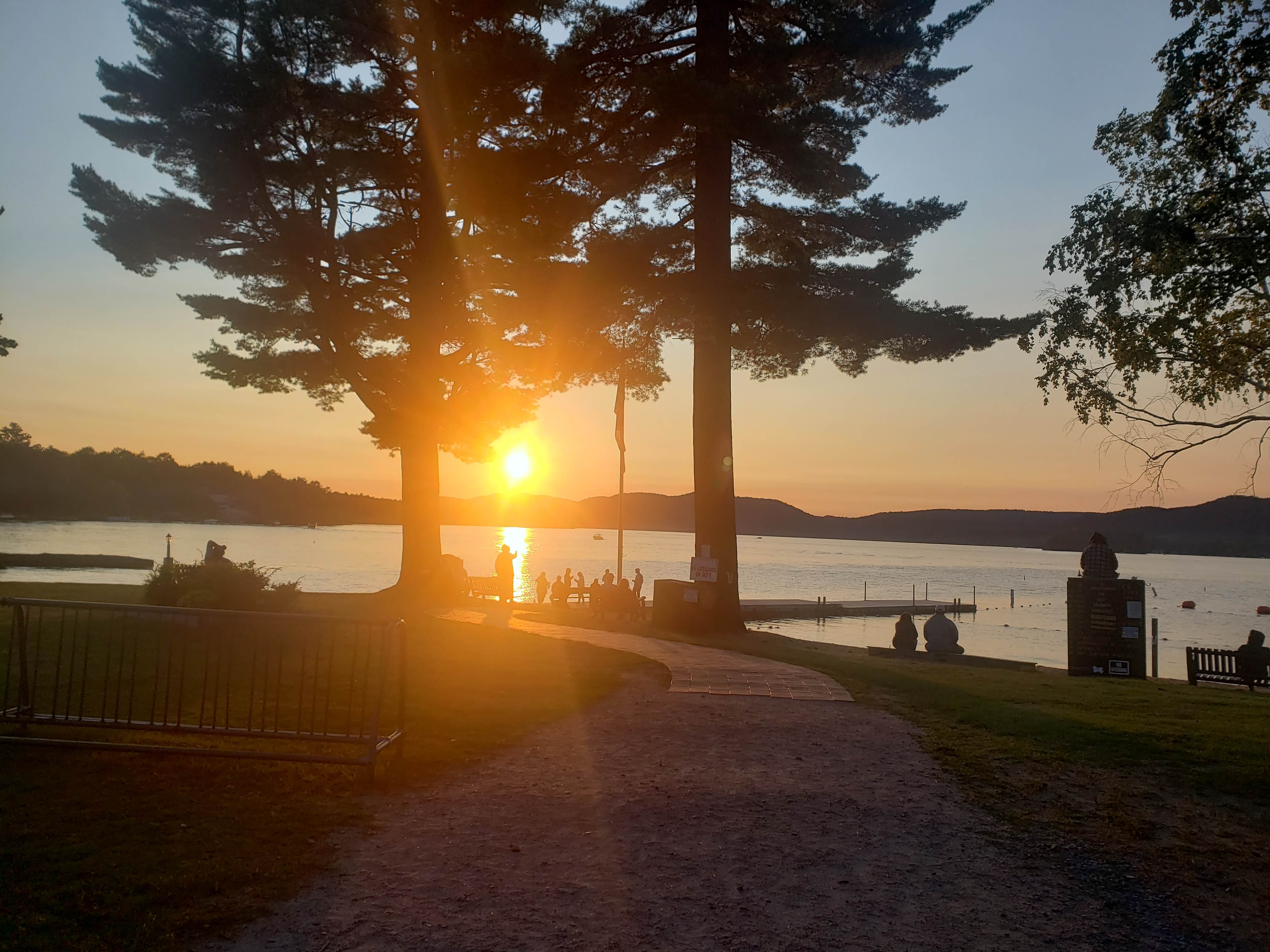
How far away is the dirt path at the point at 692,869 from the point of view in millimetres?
4016

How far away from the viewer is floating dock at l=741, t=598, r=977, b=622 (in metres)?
48.7

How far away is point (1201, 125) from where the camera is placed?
7699mm

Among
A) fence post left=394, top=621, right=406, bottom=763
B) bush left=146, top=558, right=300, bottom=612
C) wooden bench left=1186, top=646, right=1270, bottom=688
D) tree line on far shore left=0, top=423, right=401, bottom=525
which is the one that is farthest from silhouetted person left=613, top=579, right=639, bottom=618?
tree line on far shore left=0, top=423, right=401, bottom=525

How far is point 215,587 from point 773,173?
574 inches

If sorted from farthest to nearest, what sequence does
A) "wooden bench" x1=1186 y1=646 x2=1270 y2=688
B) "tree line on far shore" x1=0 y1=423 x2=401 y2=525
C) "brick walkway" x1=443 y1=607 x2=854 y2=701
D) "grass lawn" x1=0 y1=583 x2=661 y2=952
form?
"tree line on far shore" x1=0 y1=423 x2=401 y2=525 → "wooden bench" x1=1186 y1=646 x2=1270 y2=688 → "brick walkway" x1=443 y1=607 x2=854 y2=701 → "grass lawn" x1=0 y1=583 x2=661 y2=952

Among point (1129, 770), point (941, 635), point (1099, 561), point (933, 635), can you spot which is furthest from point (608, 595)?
point (1129, 770)

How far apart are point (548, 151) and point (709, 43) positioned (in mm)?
3982

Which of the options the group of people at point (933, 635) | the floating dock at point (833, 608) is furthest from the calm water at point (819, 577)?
the group of people at point (933, 635)

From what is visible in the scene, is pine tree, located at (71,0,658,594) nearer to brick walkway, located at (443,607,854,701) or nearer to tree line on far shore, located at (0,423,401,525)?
brick walkway, located at (443,607,854,701)

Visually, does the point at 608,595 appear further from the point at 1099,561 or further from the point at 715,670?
the point at 1099,561

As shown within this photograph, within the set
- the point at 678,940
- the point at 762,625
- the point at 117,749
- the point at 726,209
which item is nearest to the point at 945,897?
the point at 678,940

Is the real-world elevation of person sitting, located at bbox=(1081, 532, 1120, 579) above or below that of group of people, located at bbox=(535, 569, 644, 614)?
above

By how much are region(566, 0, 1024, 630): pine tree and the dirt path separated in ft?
38.9

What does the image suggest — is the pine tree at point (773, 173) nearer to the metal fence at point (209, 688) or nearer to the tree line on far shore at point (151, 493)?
the metal fence at point (209, 688)
